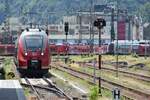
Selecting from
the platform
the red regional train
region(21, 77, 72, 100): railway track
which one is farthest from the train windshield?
the platform

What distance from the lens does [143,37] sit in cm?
17188

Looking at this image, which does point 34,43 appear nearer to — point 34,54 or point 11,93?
point 34,54

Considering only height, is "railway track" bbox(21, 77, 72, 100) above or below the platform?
below

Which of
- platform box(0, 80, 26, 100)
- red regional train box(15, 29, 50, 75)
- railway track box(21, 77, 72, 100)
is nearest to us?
platform box(0, 80, 26, 100)

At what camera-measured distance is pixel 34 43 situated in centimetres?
3625

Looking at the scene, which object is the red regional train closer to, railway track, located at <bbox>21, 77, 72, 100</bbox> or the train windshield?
the train windshield

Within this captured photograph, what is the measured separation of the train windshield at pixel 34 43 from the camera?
3613cm

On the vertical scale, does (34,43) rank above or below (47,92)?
above

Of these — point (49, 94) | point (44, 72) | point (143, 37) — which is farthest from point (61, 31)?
point (49, 94)

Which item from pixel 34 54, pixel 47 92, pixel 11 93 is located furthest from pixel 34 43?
pixel 11 93

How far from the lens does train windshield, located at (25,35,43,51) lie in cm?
3613

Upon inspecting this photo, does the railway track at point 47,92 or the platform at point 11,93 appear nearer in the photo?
the platform at point 11,93

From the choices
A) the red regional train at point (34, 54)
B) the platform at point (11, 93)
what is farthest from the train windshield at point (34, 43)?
the platform at point (11, 93)

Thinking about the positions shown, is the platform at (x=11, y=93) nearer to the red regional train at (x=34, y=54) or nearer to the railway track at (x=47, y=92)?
the railway track at (x=47, y=92)
